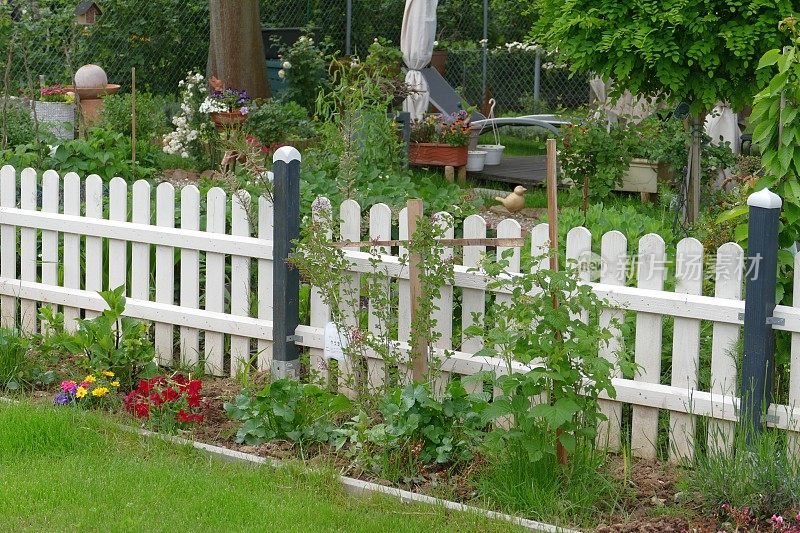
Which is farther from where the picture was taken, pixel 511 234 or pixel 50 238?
pixel 50 238

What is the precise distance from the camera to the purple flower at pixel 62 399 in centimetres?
480

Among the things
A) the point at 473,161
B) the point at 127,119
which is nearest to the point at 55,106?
the point at 127,119

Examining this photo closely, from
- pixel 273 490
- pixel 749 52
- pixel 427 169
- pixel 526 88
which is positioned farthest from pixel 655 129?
pixel 526 88

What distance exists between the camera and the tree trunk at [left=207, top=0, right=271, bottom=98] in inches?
521

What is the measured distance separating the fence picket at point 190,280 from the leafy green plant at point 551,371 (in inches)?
77.5

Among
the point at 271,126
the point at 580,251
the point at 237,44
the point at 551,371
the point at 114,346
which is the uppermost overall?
the point at 237,44

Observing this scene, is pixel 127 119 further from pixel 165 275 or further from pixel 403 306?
pixel 403 306

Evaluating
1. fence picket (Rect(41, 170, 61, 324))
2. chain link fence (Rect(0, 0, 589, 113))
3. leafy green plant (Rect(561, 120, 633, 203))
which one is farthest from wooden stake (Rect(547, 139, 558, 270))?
chain link fence (Rect(0, 0, 589, 113))

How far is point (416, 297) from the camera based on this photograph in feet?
15.1

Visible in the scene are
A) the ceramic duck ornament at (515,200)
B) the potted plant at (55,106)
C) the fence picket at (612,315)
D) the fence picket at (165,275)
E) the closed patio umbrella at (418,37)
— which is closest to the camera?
the fence picket at (612,315)

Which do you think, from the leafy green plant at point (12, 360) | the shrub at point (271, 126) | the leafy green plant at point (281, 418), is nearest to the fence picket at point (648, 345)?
the leafy green plant at point (281, 418)

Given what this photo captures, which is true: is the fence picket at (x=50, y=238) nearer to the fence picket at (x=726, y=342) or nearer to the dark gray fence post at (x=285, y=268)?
the dark gray fence post at (x=285, y=268)

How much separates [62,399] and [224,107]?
662 centimetres

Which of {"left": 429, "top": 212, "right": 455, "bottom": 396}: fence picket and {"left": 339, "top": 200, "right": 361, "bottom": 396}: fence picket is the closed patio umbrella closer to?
{"left": 339, "top": 200, "right": 361, "bottom": 396}: fence picket
